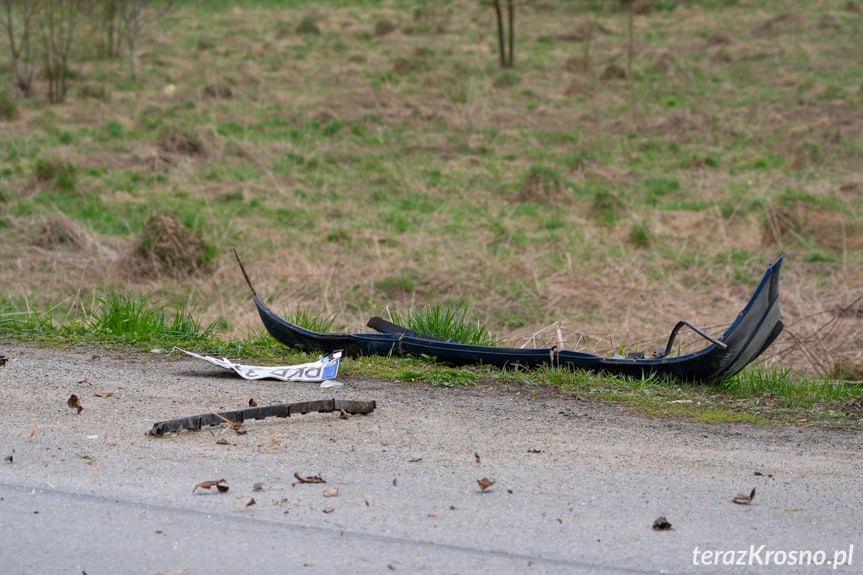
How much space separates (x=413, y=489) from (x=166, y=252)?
8.04 m

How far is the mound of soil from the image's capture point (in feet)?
36.9

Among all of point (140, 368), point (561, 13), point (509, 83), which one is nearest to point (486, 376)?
point (140, 368)

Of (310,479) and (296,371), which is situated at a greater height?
(310,479)

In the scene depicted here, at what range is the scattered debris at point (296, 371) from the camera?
594cm

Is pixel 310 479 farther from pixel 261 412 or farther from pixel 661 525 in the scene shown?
pixel 661 525

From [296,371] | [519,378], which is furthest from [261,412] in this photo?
[519,378]

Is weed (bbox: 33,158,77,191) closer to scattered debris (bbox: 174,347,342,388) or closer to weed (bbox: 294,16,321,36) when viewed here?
scattered debris (bbox: 174,347,342,388)

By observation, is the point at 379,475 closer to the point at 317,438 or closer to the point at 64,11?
the point at 317,438

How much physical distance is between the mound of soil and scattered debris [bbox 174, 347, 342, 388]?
17.9ft

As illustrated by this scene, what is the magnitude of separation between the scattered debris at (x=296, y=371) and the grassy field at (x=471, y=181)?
1.93 feet

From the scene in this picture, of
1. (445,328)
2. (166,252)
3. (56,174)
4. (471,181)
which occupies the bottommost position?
(166,252)

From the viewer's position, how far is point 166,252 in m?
11.2

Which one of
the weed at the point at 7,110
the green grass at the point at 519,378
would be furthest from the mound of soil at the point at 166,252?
the weed at the point at 7,110

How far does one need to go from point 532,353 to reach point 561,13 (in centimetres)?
2875
